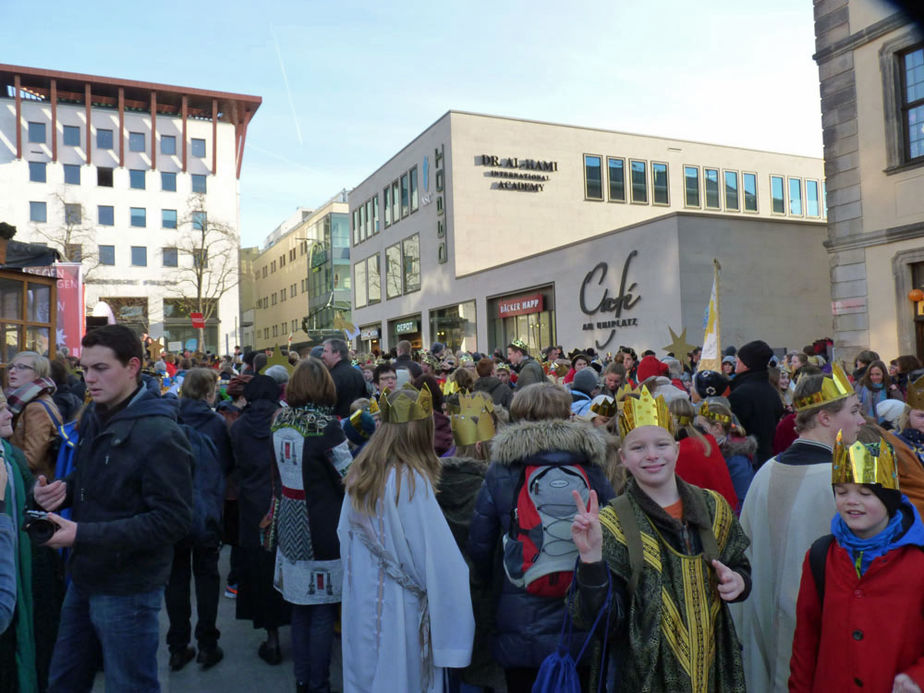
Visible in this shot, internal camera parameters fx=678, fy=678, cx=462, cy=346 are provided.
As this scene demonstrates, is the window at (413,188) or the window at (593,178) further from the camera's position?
the window at (413,188)

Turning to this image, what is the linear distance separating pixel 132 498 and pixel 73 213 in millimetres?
51860

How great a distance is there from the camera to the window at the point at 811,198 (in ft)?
126

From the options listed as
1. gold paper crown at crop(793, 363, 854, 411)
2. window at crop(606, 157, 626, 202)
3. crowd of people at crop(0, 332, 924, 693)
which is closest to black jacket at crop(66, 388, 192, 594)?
crowd of people at crop(0, 332, 924, 693)

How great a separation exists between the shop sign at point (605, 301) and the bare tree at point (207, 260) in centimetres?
3418


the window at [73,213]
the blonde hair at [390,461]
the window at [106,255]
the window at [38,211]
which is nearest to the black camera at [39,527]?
the blonde hair at [390,461]

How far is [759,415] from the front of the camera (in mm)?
5969

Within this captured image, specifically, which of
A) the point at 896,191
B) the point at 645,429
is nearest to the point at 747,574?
the point at 645,429

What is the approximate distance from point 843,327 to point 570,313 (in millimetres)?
10169

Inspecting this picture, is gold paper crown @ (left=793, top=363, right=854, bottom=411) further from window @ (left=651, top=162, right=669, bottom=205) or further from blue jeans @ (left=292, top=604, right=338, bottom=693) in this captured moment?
window @ (left=651, top=162, right=669, bottom=205)

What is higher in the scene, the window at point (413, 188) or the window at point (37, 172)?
the window at point (37, 172)

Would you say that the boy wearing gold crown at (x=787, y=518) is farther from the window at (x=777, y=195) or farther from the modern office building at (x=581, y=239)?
the window at (x=777, y=195)

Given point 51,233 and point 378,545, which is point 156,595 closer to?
point 378,545

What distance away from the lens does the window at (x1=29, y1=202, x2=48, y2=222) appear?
5091 centimetres

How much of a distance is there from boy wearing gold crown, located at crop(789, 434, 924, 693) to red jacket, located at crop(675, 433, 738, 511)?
55.1 inches
